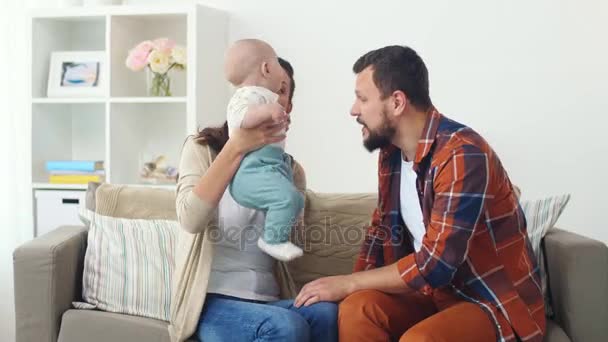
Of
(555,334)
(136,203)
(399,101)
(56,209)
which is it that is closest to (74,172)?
(56,209)

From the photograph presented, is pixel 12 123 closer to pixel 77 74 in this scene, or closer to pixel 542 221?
pixel 77 74

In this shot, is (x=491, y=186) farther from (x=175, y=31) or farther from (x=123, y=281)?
(x=175, y=31)

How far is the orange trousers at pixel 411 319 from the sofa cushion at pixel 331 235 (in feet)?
1.45

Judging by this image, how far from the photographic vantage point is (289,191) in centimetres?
195

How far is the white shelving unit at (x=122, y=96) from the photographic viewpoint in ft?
10.8

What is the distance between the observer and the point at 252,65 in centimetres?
205

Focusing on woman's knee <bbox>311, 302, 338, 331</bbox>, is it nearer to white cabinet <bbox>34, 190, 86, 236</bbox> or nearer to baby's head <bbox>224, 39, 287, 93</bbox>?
baby's head <bbox>224, 39, 287, 93</bbox>

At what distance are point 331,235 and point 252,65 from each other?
0.68m

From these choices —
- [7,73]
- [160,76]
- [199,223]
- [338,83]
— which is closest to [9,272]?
[7,73]

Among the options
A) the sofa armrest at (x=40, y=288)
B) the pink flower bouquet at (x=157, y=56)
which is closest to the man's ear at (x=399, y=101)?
the sofa armrest at (x=40, y=288)

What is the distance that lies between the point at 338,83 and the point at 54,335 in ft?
5.43

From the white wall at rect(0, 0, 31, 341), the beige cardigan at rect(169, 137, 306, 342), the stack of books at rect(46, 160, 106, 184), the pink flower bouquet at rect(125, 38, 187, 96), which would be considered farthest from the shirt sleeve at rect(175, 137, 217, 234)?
the white wall at rect(0, 0, 31, 341)

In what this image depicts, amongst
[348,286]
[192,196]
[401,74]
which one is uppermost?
[401,74]

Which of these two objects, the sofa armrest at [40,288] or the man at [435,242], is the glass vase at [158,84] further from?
the man at [435,242]
